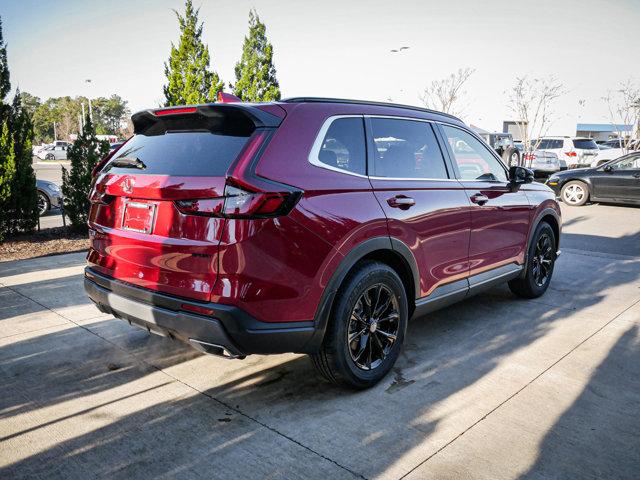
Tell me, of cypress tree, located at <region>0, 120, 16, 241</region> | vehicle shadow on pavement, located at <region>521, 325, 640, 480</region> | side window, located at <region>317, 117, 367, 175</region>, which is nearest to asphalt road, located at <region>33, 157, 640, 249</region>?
cypress tree, located at <region>0, 120, 16, 241</region>

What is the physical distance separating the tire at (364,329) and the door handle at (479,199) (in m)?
1.21

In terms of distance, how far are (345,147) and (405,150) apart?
0.68 metres

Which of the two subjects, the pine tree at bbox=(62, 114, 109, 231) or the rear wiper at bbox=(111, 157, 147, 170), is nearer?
the rear wiper at bbox=(111, 157, 147, 170)

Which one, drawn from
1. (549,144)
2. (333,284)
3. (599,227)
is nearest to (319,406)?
(333,284)

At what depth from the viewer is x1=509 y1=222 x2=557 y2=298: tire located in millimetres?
5270

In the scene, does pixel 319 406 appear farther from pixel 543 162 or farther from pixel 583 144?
pixel 583 144

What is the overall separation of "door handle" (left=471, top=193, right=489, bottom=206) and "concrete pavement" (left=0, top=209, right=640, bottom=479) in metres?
1.15

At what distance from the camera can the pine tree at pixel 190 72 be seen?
40.5ft

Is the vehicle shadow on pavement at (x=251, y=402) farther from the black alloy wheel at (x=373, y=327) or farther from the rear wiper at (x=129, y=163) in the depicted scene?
the rear wiper at (x=129, y=163)

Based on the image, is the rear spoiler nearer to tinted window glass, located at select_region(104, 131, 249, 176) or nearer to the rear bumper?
tinted window glass, located at select_region(104, 131, 249, 176)

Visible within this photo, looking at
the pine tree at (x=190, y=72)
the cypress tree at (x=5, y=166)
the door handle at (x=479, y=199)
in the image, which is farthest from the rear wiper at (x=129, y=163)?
the pine tree at (x=190, y=72)

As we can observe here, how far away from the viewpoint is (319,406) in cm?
315

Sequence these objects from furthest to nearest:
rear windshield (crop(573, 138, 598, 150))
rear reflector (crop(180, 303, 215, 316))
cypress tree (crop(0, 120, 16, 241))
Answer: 1. rear windshield (crop(573, 138, 598, 150))
2. cypress tree (crop(0, 120, 16, 241))
3. rear reflector (crop(180, 303, 215, 316))

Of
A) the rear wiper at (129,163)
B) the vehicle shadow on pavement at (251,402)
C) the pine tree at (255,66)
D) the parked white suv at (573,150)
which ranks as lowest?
the vehicle shadow on pavement at (251,402)
